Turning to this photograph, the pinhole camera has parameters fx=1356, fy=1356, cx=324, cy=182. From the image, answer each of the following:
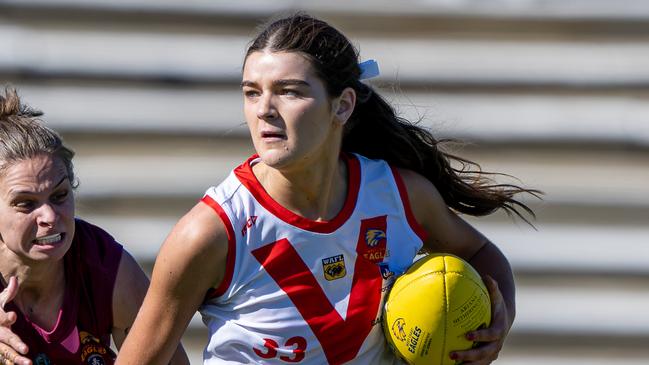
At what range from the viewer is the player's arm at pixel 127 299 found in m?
4.35

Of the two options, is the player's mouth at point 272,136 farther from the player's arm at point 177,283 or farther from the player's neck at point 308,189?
the player's arm at point 177,283

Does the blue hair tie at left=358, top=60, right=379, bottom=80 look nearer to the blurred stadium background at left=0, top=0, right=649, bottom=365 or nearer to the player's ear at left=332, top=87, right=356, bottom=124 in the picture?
the player's ear at left=332, top=87, right=356, bottom=124

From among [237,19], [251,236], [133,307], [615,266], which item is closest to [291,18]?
[251,236]

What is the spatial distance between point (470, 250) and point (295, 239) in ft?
2.58

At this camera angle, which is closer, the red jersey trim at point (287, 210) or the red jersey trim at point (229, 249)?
the red jersey trim at point (229, 249)

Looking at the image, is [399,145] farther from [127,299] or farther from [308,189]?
[127,299]

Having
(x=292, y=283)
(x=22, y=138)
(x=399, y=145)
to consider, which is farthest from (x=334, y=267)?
(x=22, y=138)

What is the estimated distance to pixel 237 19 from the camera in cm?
610

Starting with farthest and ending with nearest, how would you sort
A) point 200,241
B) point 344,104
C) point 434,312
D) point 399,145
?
point 399,145 → point 344,104 → point 434,312 → point 200,241

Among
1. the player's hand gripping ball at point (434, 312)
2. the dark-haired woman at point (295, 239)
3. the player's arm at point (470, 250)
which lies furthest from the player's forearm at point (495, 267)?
the player's hand gripping ball at point (434, 312)

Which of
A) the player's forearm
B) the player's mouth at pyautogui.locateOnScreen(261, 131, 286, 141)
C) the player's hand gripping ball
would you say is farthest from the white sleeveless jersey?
the player's forearm

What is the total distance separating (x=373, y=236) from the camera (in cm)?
422

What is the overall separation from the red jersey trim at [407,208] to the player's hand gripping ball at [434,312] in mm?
221

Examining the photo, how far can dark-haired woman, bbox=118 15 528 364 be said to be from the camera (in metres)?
3.97
